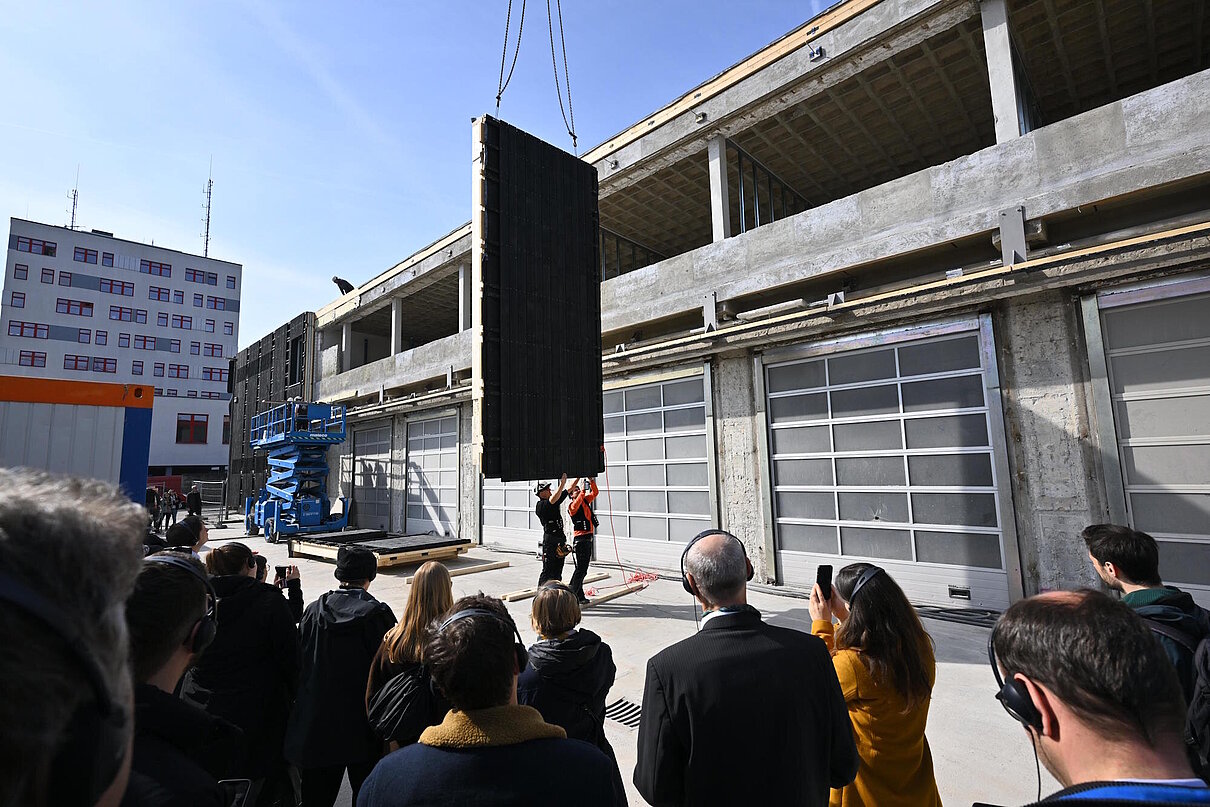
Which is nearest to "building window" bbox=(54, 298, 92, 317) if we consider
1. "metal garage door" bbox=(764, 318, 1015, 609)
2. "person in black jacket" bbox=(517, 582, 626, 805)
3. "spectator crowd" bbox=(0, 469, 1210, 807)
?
"metal garage door" bbox=(764, 318, 1015, 609)

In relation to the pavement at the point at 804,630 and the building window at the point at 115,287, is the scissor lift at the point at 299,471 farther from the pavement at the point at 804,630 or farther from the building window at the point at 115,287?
the building window at the point at 115,287

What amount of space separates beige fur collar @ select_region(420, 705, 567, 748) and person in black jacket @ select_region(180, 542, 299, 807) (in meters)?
2.01

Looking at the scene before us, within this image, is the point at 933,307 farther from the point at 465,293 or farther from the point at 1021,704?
the point at 465,293

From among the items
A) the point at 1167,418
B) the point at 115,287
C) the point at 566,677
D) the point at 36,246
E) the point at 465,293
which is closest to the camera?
the point at 566,677

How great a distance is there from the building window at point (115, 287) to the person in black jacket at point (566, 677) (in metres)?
57.7

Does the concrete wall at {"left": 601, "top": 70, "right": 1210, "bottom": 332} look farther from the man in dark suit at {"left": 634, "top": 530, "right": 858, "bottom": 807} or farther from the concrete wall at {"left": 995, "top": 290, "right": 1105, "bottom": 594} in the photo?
the man in dark suit at {"left": 634, "top": 530, "right": 858, "bottom": 807}

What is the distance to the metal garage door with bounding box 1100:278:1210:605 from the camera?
643cm

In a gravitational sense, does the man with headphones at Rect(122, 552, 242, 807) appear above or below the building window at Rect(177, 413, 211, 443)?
below

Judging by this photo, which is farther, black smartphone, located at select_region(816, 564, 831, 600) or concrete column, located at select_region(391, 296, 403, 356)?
concrete column, located at select_region(391, 296, 403, 356)

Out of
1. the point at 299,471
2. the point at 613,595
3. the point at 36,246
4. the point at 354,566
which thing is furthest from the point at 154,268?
the point at 354,566

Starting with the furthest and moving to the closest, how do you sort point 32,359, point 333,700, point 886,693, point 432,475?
point 32,359 < point 432,475 < point 333,700 < point 886,693

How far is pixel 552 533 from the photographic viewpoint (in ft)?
27.8

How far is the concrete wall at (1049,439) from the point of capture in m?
6.92

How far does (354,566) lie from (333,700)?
0.70 m
